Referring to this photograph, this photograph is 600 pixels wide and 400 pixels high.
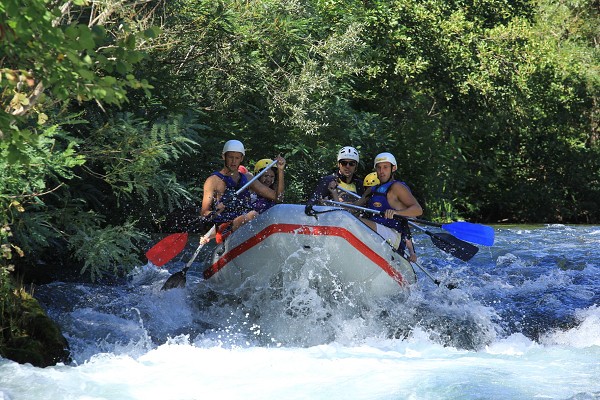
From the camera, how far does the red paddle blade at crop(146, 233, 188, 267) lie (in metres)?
9.56

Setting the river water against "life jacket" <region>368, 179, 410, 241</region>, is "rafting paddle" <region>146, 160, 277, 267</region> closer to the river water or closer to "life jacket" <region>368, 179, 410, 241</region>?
the river water

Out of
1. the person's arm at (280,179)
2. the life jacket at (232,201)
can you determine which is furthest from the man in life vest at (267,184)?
the life jacket at (232,201)

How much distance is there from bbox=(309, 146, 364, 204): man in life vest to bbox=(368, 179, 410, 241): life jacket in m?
0.31

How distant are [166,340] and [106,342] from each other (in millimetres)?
603

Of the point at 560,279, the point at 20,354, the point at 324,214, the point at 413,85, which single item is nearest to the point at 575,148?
the point at 413,85

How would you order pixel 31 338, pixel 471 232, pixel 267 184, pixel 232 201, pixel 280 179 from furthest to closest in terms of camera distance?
pixel 267 184
pixel 280 179
pixel 471 232
pixel 232 201
pixel 31 338

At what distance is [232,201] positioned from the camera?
9453 millimetres

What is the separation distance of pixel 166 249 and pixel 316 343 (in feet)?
6.83

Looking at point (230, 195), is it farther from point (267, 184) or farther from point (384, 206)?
point (384, 206)

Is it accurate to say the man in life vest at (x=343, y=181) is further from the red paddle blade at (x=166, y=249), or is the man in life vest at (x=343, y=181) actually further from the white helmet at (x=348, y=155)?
the red paddle blade at (x=166, y=249)

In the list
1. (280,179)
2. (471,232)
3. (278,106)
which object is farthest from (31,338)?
(278,106)

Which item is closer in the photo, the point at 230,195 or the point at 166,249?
the point at 230,195

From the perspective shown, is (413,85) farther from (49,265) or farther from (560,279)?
(49,265)

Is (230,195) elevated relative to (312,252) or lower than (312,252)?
elevated
